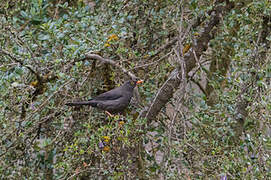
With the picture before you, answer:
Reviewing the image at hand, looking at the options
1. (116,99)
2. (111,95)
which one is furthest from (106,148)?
(111,95)

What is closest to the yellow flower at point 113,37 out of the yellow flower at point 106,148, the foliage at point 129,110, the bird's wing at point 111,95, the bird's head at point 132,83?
the foliage at point 129,110

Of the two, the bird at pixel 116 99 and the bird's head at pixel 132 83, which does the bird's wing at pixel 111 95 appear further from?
the bird's head at pixel 132 83

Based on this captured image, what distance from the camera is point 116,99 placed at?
13.5 feet

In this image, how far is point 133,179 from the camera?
3.54 metres

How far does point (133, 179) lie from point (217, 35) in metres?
2.47

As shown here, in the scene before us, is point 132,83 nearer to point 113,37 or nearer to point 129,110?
point 129,110

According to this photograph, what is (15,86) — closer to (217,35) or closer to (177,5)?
(177,5)

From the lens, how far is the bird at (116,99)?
4039 millimetres

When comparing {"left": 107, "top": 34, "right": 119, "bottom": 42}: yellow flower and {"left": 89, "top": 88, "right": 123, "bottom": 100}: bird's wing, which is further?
{"left": 89, "top": 88, "right": 123, "bottom": 100}: bird's wing

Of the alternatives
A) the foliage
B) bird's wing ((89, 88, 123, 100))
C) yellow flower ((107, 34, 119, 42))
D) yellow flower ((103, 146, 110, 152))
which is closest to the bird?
bird's wing ((89, 88, 123, 100))

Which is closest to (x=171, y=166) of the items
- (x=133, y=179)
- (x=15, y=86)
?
(x=133, y=179)

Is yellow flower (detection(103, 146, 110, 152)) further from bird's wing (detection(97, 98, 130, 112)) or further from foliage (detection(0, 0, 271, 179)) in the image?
bird's wing (detection(97, 98, 130, 112))

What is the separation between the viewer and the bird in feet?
13.3

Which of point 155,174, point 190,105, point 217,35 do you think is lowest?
point 155,174
